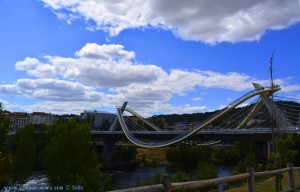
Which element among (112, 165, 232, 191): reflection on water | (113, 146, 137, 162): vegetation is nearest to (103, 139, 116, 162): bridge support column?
(113, 146, 137, 162): vegetation

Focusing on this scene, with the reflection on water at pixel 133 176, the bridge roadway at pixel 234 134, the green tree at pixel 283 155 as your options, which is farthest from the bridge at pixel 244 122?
the green tree at pixel 283 155

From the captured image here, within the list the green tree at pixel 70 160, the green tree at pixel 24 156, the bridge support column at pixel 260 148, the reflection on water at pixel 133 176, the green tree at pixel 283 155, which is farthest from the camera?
the bridge support column at pixel 260 148

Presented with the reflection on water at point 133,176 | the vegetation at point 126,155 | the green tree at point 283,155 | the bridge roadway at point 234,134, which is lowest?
the reflection on water at point 133,176

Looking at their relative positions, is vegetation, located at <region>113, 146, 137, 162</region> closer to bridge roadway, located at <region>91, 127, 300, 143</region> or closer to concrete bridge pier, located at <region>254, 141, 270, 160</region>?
bridge roadway, located at <region>91, 127, 300, 143</region>

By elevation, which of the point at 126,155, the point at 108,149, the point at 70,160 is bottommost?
the point at 126,155

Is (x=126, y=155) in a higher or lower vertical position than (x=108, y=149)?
lower

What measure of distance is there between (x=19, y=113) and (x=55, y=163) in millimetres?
142471

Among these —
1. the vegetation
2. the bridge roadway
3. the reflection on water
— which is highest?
the bridge roadway

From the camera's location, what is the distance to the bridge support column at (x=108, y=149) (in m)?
80.4

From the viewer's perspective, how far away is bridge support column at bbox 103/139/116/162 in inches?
3164

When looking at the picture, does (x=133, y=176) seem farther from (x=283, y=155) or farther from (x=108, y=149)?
(x=283, y=155)

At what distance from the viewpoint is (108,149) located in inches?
3295

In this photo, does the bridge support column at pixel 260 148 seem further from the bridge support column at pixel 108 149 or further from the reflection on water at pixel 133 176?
the bridge support column at pixel 108 149

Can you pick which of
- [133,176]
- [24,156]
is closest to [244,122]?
[133,176]
